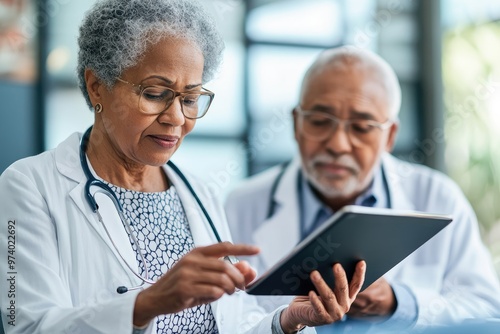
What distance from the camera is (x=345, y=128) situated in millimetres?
2275

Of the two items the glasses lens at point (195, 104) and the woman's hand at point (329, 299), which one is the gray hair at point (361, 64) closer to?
the glasses lens at point (195, 104)

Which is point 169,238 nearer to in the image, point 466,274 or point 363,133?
point 363,133

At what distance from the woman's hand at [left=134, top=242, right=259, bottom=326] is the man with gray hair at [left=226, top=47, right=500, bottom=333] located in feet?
3.57

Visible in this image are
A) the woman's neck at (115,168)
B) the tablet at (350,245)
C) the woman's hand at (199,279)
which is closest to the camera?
the woman's hand at (199,279)

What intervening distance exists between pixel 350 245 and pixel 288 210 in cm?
106

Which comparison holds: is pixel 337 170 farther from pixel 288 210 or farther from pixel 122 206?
pixel 122 206

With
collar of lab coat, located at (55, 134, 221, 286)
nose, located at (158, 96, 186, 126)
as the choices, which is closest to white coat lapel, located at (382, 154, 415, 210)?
collar of lab coat, located at (55, 134, 221, 286)

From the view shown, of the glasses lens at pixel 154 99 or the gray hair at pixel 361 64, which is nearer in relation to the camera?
the glasses lens at pixel 154 99

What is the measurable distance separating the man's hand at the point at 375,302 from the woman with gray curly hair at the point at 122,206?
17.0 inches

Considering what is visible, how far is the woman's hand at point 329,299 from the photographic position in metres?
1.33

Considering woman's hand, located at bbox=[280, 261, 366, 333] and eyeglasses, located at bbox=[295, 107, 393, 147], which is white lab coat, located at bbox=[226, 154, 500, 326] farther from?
woman's hand, located at bbox=[280, 261, 366, 333]

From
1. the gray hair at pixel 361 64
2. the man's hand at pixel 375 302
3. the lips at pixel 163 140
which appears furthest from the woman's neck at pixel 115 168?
the gray hair at pixel 361 64

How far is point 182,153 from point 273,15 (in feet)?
3.61

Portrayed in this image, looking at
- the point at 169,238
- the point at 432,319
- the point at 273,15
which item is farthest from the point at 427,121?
the point at 169,238
